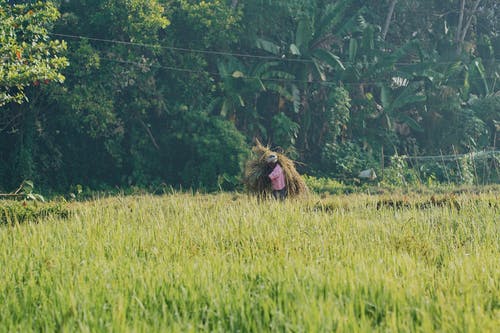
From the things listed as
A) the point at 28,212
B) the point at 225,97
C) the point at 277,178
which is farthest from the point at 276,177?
the point at 225,97

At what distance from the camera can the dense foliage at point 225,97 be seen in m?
14.4

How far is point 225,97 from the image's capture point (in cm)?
1588

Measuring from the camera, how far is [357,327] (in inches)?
110

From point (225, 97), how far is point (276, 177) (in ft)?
24.8

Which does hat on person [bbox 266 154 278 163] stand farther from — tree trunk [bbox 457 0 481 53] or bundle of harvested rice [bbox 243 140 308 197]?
tree trunk [bbox 457 0 481 53]

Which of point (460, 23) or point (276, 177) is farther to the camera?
point (460, 23)

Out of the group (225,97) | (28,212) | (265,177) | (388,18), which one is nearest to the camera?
(28,212)

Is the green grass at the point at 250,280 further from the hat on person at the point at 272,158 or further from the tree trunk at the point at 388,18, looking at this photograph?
the tree trunk at the point at 388,18

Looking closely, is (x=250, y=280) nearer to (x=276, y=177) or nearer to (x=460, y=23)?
(x=276, y=177)

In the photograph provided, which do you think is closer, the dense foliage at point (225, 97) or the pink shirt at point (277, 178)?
the pink shirt at point (277, 178)

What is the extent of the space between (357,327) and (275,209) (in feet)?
11.7

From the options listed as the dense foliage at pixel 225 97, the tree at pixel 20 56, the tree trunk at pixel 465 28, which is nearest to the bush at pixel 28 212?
the tree at pixel 20 56

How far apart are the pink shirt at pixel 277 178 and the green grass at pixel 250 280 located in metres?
3.07

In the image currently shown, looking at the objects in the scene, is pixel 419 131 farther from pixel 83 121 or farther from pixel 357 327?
pixel 357 327
